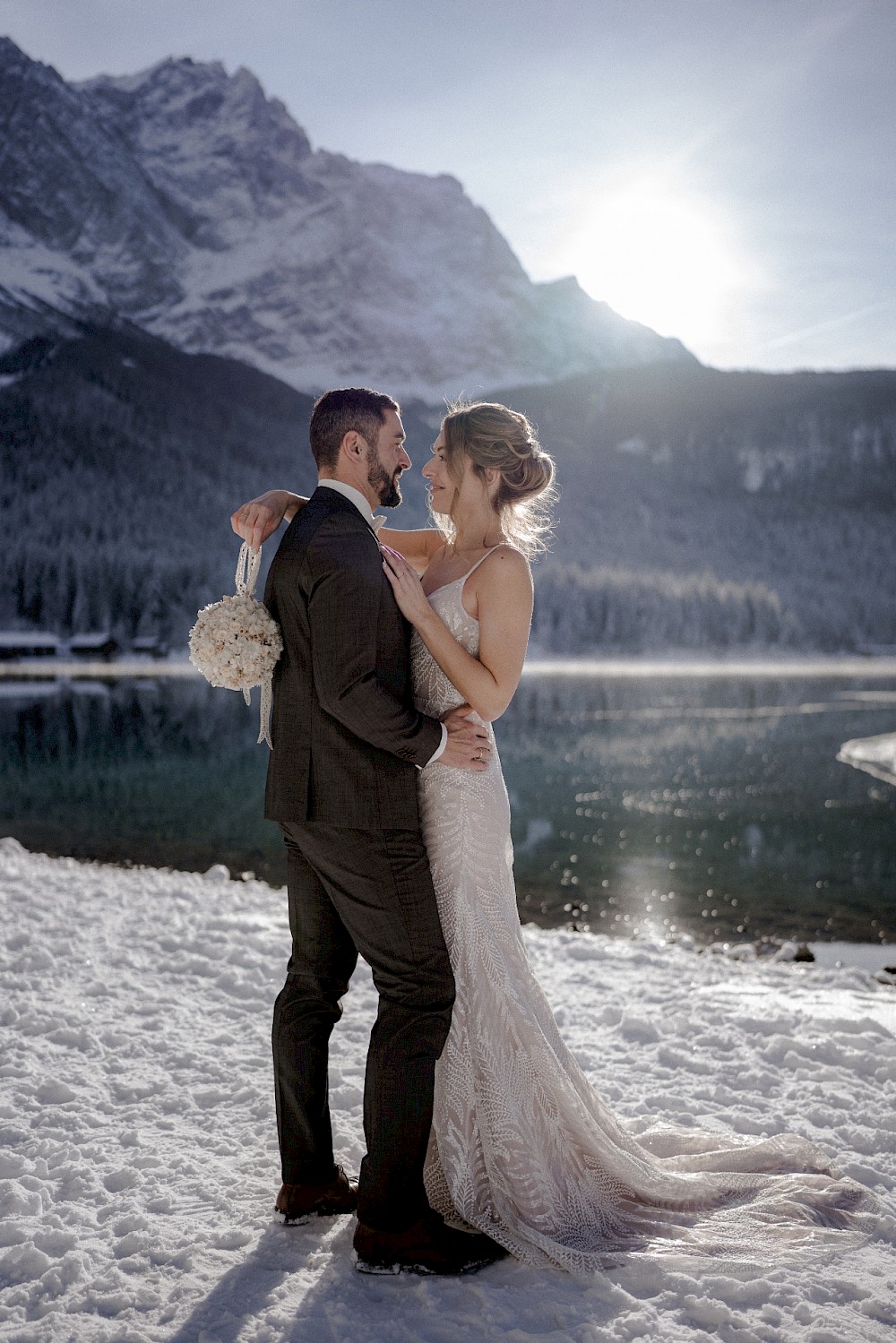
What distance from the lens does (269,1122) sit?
4047mm

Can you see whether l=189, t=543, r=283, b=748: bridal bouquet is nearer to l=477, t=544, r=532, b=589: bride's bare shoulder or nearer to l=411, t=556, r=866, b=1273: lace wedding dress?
l=411, t=556, r=866, b=1273: lace wedding dress

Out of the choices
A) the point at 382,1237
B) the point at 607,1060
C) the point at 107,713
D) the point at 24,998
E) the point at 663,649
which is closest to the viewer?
the point at 382,1237

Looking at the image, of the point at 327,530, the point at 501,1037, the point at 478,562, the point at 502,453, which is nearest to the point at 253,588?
the point at 327,530

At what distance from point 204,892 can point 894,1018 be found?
5637mm

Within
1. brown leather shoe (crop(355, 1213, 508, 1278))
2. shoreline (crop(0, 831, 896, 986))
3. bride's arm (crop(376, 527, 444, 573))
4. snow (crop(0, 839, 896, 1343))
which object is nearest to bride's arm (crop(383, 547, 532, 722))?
bride's arm (crop(376, 527, 444, 573))

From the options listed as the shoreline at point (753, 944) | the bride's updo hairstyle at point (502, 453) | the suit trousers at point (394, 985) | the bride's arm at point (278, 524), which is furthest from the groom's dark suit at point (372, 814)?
the shoreline at point (753, 944)

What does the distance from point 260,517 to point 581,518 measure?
167 m

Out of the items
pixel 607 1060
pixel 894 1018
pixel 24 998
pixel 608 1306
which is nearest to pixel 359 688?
pixel 608 1306

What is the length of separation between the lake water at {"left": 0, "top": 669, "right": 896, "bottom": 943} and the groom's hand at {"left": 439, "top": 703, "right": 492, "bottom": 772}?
22.5ft

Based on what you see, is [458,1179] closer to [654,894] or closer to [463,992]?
[463,992]

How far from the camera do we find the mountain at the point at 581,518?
102625 mm

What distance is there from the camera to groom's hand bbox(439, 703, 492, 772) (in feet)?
9.97

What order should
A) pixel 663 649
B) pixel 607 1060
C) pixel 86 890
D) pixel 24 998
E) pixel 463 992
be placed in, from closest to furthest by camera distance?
pixel 463 992, pixel 607 1060, pixel 24 998, pixel 86 890, pixel 663 649

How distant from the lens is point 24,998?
514 centimetres
